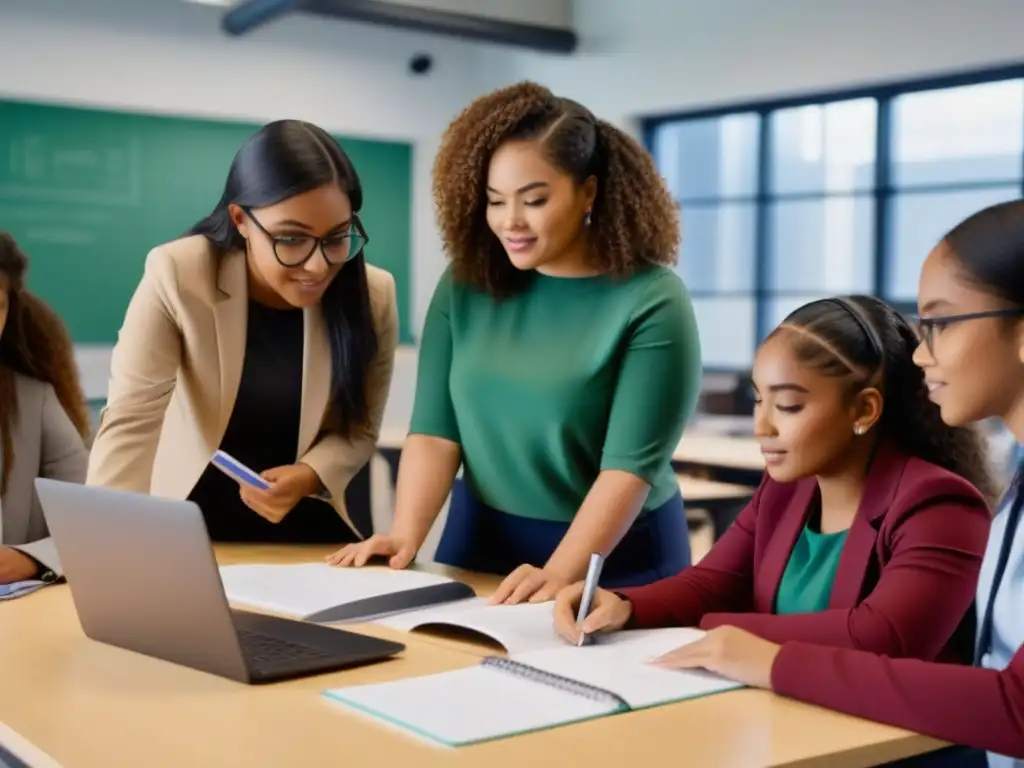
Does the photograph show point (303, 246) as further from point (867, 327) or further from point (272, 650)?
point (867, 327)

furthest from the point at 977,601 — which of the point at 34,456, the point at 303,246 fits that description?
the point at 34,456

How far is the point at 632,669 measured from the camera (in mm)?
1375

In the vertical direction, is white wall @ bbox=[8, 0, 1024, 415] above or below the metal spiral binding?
above

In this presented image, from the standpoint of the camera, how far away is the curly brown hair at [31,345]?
2129mm

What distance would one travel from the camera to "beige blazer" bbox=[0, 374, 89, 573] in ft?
6.79

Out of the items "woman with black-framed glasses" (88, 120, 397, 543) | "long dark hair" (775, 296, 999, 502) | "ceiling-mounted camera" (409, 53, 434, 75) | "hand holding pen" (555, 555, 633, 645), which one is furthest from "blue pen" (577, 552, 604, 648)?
"ceiling-mounted camera" (409, 53, 434, 75)

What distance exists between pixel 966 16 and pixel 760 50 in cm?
126

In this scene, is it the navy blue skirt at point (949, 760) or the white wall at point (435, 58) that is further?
the white wall at point (435, 58)

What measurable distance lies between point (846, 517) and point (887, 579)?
16 cm

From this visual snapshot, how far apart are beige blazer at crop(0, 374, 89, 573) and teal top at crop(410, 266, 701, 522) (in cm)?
59

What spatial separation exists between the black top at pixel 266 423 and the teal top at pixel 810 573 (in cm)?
82

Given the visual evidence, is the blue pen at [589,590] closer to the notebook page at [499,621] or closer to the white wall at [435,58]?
the notebook page at [499,621]

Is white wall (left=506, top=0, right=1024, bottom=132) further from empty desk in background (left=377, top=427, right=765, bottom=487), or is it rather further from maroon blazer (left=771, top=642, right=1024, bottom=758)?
maroon blazer (left=771, top=642, right=1024, bottom=758)

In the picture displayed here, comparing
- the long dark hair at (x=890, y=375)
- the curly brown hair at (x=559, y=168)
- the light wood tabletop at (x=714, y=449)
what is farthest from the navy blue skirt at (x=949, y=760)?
the light wood tabletop at (x=714, y=449)
